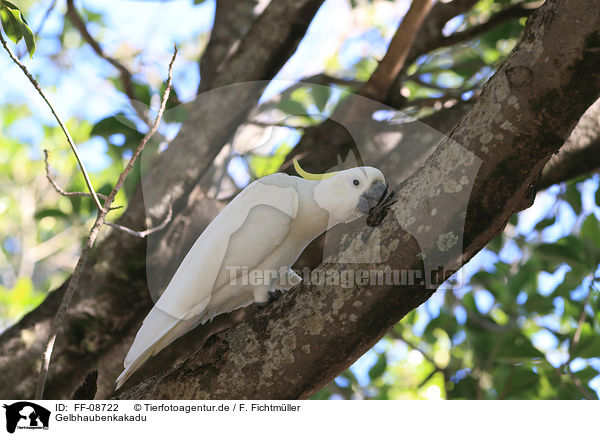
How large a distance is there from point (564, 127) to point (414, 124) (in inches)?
48.6

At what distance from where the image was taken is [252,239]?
149 centimetres

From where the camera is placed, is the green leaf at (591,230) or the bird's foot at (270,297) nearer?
the bird's foot at (270,297)

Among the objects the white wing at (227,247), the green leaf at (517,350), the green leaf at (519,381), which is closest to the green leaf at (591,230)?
the green leaf at (517,350)

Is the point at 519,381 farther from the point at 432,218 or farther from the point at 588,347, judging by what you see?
the point at 432,218

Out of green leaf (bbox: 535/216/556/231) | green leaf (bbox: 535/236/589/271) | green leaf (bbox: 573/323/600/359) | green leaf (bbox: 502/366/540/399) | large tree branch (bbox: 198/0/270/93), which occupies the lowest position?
green leaf (bbox: 502/366/540/399)

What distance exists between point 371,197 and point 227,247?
41cm

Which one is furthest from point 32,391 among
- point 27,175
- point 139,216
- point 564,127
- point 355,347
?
point 27,175

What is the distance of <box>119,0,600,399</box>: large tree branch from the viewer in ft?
3.49

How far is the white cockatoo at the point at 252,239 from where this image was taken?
4.71ft

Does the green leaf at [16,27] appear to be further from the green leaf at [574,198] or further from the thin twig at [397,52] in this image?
the green leaf at [574,198]

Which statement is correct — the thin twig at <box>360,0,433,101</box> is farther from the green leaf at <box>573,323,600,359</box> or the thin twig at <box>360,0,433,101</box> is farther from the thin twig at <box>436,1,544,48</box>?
the green leaf at <box>573,323,600,359</box>
